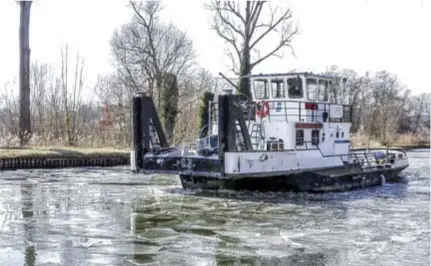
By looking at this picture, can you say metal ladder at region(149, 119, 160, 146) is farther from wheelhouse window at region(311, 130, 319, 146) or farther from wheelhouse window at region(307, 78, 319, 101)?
wheelhouse window at region(307, 78, 319, 101)

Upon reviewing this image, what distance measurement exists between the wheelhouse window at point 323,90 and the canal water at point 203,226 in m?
2.95

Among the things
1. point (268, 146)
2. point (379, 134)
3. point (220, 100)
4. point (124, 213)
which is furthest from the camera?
point (379, 134)

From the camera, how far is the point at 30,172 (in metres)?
18.9

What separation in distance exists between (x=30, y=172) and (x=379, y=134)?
30.6 metres

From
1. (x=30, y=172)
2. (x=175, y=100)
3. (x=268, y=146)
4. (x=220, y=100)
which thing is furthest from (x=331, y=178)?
(x=175, y=100)

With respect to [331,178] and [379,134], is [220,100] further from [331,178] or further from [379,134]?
[379,134]

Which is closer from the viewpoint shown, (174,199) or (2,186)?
(174,199)

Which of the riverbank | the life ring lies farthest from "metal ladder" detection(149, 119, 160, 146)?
the riverbank

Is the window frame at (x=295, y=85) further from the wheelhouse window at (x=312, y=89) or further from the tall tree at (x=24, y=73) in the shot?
the tall tree at (x=24, y=73)

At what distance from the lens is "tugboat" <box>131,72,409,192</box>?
12844 mm

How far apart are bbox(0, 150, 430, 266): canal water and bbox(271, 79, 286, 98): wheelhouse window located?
310cm

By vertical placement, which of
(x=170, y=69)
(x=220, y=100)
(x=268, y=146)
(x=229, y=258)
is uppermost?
(x=170, y=69)

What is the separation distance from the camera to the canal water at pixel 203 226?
7.48 meters

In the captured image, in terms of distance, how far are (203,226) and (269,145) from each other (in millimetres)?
4944
